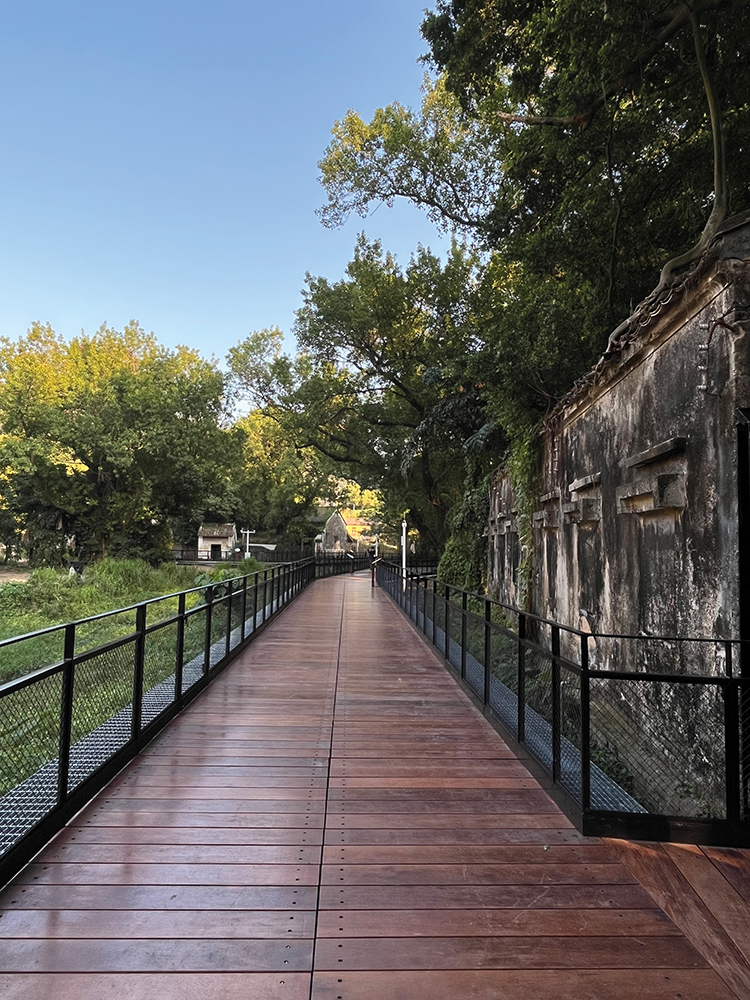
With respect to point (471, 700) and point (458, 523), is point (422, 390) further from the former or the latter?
point (471, 700)

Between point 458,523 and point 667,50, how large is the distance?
1224 centimetres

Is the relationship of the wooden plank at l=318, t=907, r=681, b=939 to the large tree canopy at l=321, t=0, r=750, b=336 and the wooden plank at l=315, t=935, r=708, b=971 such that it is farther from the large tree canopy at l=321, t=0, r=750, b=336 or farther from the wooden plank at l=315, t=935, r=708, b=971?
the large tree canopy at l=321, t=0, r=750, b=336

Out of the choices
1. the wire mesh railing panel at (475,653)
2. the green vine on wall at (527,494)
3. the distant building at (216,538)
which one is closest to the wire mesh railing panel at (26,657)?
the wire mesh railing panel at (475,653)

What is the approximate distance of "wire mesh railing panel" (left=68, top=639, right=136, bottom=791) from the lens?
3492 mm

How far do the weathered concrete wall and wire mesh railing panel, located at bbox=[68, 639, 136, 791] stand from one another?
3970 millimetres

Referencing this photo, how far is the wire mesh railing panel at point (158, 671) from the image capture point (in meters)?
4.69

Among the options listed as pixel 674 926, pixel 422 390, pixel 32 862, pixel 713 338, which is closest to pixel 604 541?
pixel 713 338

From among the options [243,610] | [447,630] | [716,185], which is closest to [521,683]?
[447,630]

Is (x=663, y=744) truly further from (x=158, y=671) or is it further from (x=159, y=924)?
(x=158, y=671)

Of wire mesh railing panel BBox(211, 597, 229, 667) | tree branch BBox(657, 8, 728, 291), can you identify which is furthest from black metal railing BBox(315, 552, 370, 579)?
tree branch BBox(657, 8, 728, 291)

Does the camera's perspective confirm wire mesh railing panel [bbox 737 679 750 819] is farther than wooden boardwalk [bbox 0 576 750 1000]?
Yes

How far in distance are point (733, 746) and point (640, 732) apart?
71 centimetres

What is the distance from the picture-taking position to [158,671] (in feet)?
17.1

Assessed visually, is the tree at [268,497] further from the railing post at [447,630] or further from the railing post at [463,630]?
the railing post at [463,630]
